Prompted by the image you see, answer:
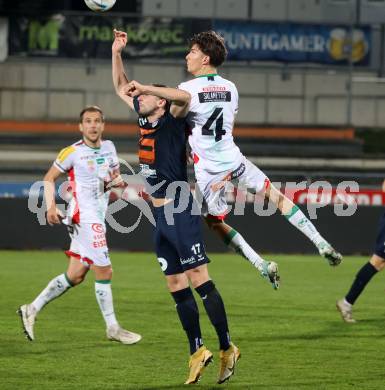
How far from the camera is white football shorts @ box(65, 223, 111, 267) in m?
10.8

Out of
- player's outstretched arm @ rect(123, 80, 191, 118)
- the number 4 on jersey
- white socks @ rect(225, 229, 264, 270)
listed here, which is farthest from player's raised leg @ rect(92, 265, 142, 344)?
player's outstretched arm @ rect(123, 80, 191, 118)

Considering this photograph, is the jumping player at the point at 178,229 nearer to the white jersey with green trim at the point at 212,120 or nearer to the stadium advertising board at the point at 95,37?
the white jersey with green trim at the point at 212,120

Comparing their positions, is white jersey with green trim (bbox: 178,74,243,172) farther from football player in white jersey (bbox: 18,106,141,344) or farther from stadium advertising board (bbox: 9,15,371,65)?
stadium advertising board (bbox: 9,15,371,65)

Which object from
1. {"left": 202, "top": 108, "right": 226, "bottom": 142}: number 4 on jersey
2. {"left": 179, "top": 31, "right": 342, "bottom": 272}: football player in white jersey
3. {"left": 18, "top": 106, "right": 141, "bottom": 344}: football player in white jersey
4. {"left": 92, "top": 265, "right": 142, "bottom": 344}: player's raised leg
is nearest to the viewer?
{"left": 179, "top": 31, "right": 342, "bottom": 272}: football player in white jersey

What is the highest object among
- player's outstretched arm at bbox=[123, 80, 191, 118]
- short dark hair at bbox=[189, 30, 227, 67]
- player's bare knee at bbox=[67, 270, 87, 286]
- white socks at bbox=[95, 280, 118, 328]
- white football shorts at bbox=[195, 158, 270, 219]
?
short dark hair at bbox=[189, 30, 227, 67]

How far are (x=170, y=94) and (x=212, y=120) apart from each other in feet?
2.46

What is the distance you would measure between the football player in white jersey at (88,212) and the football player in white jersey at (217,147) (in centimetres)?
A: 185

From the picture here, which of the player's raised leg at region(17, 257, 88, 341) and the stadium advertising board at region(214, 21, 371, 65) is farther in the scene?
the stadium advertising board at region(214, 21, 371, 65)

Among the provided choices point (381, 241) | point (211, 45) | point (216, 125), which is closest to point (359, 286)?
point (381, 241)

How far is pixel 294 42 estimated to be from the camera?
28.6 meters

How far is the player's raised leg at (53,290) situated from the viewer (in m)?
10.7

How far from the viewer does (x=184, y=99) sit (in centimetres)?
820

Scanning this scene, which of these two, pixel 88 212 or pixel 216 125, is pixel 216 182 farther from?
pixel 88 212

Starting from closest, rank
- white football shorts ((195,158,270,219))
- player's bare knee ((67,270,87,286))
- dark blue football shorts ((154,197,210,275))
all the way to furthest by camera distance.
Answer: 1. dark blue football shorts ((154,197,210,275))
2. white football shorts ((195,158,270,219))
3. player's bare knee ((67,270,87,286))
